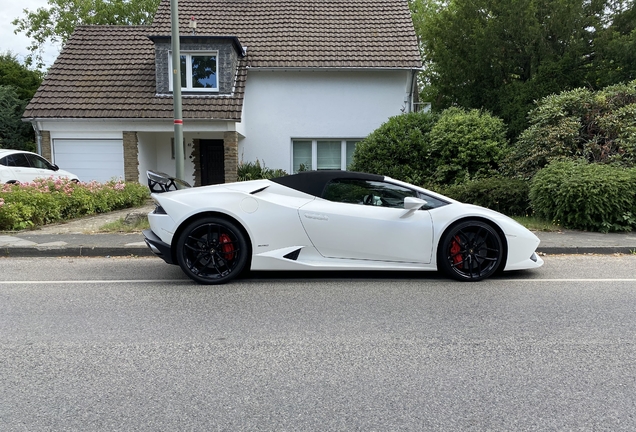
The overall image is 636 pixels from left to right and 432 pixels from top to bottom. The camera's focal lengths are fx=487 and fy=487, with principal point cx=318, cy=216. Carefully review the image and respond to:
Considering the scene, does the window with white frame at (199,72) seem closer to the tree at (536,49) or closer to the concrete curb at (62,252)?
the tree at (536,49)

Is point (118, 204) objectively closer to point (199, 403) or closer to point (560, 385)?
point (199, 403)

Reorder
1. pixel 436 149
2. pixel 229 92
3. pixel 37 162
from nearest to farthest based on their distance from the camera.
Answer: pixel 436 149 → pixel 37 162 → pixel 229 92

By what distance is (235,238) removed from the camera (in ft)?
19.0

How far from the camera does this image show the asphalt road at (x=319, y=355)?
2.85m

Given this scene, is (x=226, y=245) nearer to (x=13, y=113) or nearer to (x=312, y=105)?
(x=312, y=105)

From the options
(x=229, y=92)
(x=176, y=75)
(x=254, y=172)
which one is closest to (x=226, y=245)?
(x=176, y=75)

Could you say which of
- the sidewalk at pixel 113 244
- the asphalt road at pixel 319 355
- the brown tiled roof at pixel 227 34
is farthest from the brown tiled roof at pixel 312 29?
the asphalt road at pixel 319 355

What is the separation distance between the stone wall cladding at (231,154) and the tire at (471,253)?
10997 millimetres

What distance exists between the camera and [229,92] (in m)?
16.1

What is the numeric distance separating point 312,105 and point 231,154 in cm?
342

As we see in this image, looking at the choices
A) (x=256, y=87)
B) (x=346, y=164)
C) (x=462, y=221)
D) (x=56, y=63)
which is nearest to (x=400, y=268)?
(x=462, y=221)

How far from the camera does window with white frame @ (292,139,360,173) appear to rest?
17344mm

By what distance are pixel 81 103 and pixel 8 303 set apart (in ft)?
41.4

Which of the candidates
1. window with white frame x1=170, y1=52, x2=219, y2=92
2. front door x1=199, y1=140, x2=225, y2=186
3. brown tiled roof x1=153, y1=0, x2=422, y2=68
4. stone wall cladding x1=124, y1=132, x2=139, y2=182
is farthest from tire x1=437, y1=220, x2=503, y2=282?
front door x1=199, y1=140, x2=225, y2=186
